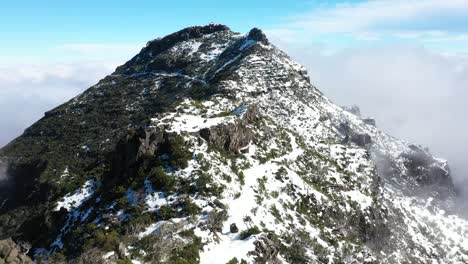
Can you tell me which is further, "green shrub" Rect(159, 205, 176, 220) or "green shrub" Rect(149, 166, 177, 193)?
"green shrub" Rect(149, 166, 177, 193)

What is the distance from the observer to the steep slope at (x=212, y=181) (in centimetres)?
5406

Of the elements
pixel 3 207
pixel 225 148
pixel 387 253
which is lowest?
pixel 387 253

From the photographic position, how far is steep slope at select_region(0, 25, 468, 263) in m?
54.1

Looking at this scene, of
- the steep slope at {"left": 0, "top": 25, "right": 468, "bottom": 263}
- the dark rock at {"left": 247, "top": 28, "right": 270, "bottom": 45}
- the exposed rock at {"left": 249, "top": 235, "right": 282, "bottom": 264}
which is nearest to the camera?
the exposed rock at {"left": 249, "top": 235, "right": 282, "bottom": 264}

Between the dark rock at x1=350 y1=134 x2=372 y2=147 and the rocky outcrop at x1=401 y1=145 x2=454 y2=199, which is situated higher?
the dark rock at x1=350 y1=134 x2=372 y2=147

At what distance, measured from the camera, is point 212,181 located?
6328 centimetres

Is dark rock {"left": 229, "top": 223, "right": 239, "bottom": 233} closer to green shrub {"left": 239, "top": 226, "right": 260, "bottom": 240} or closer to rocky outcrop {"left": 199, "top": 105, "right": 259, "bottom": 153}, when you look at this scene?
green shrub {"left": 239, "top": 226, "right": 260, "bottom": 240}

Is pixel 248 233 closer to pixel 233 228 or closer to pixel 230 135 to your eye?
pixel 233 228

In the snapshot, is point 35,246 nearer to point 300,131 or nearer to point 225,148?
point 225,148

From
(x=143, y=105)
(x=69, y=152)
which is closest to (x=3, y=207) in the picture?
(x=69, y=152)

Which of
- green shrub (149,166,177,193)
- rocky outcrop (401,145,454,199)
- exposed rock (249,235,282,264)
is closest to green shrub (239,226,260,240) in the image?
exposed rock (249,235,282,264)

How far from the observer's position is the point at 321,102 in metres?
148

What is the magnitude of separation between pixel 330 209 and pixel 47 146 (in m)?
80.8

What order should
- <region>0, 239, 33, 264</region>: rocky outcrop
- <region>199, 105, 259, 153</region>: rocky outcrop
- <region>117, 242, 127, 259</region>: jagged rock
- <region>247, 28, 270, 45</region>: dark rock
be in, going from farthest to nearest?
<region>247, 28, 270, 45</region>: dark rock, <region>199, 105, 259, 153</region>: rocky outcrop, <region>117, 242, 127, 259</region>: jagged rock, <region>0, 239, 33, 264</region>: rocky outcrop
